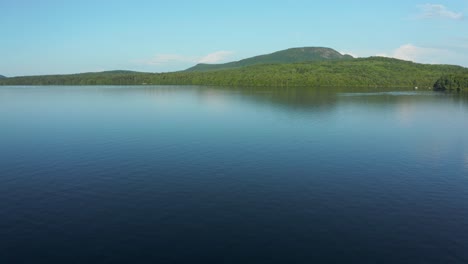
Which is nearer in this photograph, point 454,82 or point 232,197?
point 232,197

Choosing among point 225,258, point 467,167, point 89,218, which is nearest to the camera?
point 225,258

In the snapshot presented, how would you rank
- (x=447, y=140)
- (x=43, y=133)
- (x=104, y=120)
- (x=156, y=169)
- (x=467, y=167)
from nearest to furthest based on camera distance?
1. (x=156, y=169)
2. (x=467, y=167)
3. (x=447, y=140)
4. (x=43, y=133)
5. (x=104, y=120)

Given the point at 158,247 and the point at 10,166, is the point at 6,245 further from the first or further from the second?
the point at 10,166

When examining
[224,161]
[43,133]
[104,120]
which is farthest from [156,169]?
[104,120]

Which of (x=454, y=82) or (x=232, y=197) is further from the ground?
(x=454, y=82)

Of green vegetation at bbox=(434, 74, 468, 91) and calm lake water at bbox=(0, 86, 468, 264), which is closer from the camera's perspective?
calm lake water at bbox=(0, 86, 468, 264)

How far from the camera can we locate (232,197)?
2797cm

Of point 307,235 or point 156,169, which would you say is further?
point 156,169

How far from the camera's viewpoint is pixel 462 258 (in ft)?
64.0

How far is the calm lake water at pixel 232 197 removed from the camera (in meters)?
20.2

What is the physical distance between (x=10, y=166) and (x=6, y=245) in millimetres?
19031

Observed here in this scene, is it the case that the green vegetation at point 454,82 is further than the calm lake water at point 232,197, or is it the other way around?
the green vegetation at point 454,82

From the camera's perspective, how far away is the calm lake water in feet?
66.2

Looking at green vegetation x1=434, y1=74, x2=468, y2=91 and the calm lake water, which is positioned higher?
green vegetation x1=434, y1=74, x2=468, y2=91
